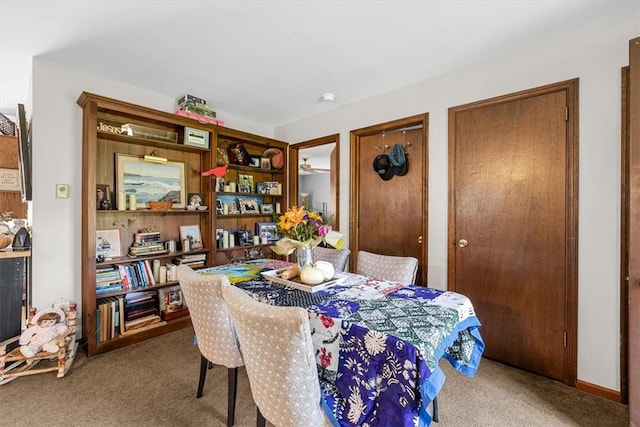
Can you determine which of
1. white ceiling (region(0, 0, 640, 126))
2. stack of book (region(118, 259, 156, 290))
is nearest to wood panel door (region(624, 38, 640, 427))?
white ceiling (region(0, 0, 640, 126))

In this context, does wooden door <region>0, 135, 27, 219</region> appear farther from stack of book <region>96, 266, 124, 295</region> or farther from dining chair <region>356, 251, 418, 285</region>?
dining chair <region>356, 251, 418, 285</region>

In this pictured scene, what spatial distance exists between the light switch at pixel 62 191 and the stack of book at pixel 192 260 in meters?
1.11

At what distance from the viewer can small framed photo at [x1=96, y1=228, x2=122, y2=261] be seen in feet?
8.46

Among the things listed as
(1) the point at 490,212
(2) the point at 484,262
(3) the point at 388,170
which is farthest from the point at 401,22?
(2) the point at 484,262

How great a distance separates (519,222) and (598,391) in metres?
1.20

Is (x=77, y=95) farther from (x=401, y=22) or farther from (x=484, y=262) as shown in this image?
(x=484, y=262)

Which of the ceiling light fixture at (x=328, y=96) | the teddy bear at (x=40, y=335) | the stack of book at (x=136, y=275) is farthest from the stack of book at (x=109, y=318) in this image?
the ceiling light fixture at (x=328, y=96)

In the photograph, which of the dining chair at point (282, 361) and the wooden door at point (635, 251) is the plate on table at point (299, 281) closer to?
the dining chair at point (282, 361)

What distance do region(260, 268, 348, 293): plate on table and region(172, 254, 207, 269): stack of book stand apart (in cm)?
142

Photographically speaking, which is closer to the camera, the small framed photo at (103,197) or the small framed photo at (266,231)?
the small framed photo at (103,197)

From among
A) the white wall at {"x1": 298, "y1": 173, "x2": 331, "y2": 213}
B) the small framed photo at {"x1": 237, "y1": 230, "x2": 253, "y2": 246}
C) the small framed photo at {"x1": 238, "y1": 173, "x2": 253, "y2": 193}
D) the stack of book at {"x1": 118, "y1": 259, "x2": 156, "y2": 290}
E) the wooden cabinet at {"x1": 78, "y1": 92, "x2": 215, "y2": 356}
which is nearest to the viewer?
the wooden cabinet at {"x1": 78, "y1": 92, "x2": 215, "y2": 356}

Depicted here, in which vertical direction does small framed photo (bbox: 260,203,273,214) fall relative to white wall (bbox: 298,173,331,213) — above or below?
below

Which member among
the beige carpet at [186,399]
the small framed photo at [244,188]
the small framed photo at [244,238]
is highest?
the small framed photo at [244,188]

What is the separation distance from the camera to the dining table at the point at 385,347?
41.5 inches
